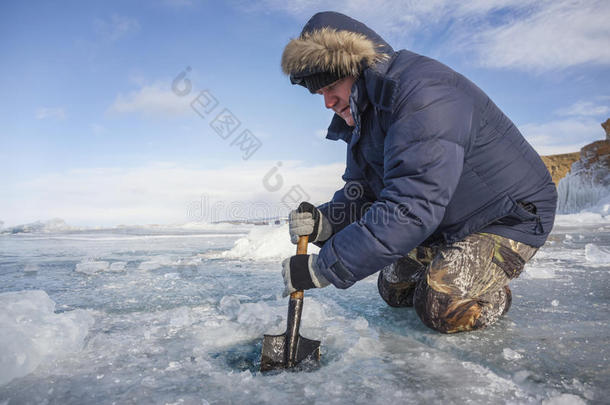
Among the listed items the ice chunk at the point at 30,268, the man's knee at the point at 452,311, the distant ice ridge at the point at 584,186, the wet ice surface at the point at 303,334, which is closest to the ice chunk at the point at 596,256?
the wet ice surface at the point at 303,334

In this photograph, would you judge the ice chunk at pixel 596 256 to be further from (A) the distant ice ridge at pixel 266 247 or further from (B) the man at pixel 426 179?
(A) the distant ice ridge at pixel 266 247

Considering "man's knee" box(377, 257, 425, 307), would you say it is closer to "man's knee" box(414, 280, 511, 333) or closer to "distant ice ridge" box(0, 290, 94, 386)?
"man's knee" box(414, 280, 511, 333)

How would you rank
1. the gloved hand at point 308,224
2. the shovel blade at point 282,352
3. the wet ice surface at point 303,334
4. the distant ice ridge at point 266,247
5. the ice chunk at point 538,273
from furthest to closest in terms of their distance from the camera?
the distant ice ridge at point 266,247 < the ice chunk at point 538,273 < the gloved hand at point 308,224 < the shovel blade at point 282,352 < the wet ice surface at point 303,334

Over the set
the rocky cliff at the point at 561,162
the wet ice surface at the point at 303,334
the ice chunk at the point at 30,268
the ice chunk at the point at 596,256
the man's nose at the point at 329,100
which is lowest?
the wet ice surface at the point at 303,334

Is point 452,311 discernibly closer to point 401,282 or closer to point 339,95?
point 401,282

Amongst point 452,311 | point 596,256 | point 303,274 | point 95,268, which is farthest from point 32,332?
point 596,256

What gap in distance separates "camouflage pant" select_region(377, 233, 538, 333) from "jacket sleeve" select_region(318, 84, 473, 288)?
19.3 inches

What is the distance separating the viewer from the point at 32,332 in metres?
1.53

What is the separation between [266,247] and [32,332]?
3.72 metres

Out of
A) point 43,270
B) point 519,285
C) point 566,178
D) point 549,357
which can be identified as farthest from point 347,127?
point 566,178

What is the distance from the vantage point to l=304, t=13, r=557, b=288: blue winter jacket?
1348mm

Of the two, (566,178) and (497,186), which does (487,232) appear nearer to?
(497,186)

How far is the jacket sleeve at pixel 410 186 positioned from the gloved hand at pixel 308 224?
538 millimetres

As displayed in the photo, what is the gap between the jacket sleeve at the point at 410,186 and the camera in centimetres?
134
